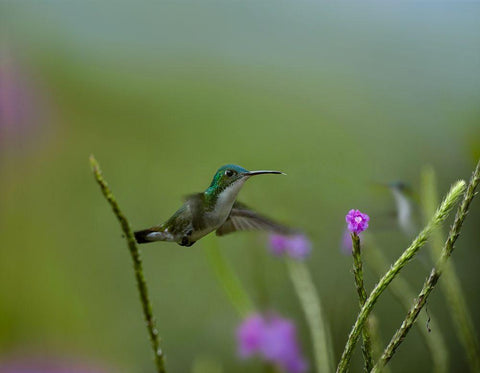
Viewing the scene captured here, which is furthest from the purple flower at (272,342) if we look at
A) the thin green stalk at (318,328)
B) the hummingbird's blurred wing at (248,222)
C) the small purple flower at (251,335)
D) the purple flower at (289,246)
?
the hummingbird's blurred wing at (248,222)

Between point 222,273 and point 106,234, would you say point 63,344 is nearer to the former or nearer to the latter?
point 106,234

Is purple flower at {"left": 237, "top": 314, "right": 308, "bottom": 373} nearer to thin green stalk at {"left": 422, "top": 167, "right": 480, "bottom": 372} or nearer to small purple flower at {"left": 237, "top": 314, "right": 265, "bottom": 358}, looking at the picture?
small purple flower at {"left": 237, "top": 314, "right": 265, "bottom": 358}

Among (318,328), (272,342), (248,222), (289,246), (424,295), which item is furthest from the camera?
(272,342)

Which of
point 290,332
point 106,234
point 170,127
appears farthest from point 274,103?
point 290,332

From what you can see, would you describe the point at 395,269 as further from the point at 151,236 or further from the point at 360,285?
the point at 151,236

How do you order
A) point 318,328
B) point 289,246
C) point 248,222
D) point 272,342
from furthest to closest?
point 272,342, point 289,246, point 318,328, point 248,222

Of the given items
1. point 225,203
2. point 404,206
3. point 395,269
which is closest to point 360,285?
point 395,269
